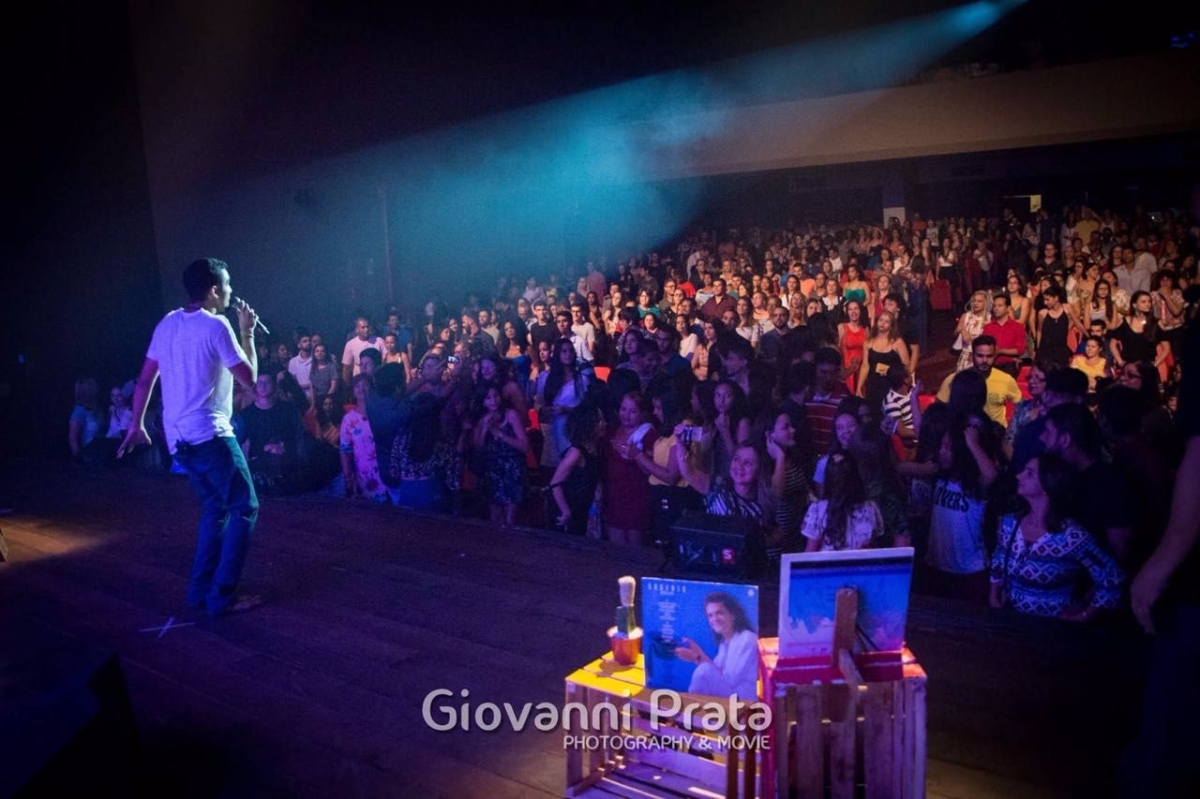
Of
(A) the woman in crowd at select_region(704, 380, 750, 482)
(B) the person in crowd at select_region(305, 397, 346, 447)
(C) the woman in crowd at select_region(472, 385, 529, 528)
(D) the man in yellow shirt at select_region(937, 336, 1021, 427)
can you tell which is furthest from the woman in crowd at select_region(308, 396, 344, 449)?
(D) the man in yellow shirt at select_region(937, 336, 1021, 427)

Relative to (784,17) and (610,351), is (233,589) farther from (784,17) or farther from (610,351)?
(784,17)

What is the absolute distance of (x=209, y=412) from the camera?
3.61 m

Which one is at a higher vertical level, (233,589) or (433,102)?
(433,102)

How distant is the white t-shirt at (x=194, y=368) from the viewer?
140 inches

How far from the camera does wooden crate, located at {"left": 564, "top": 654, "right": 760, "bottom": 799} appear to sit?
7.19ft

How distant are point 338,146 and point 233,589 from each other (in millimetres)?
7226

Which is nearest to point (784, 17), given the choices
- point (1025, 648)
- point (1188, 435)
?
point (1025, 648)

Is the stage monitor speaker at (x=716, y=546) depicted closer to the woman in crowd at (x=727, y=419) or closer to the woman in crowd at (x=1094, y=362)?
the woman in crowd at (x=727, y=419)

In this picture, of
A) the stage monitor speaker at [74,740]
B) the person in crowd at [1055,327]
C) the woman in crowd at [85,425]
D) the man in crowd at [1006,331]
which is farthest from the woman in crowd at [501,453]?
the person in crowd at [1055,327]

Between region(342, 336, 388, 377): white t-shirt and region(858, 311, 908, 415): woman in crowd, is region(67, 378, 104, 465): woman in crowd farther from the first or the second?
region(858, 311, 908, 415): woman in crowd

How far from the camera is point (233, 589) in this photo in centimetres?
377

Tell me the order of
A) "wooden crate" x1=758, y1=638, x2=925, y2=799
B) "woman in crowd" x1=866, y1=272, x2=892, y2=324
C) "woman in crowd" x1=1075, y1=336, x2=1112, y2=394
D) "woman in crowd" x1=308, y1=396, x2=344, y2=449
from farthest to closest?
"woman in crowd" x1=866, y1=272, x2=892, y2=324
"woman in crowd" x1=308, y1=396, x2=344, y2=449
"woman in crowd" x1=1075, y1=336, x2=1112, y2=394
"wooden crate" x1=758, y1=638, x2=925, y2=799

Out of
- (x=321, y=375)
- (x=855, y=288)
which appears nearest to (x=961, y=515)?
(x=321, y=375)

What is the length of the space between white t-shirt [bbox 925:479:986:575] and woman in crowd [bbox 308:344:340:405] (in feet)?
16.4
